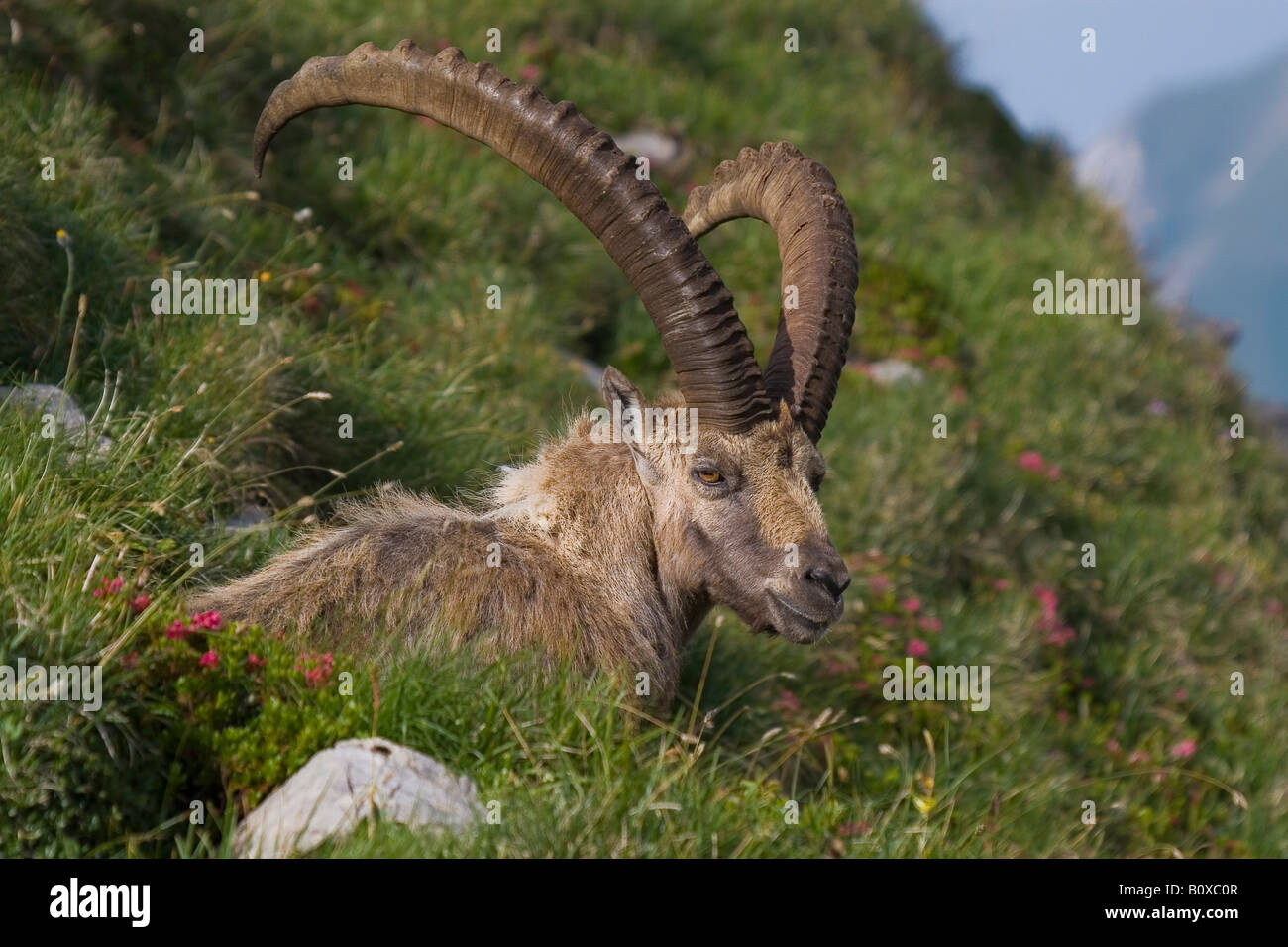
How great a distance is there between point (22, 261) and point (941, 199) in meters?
12.0

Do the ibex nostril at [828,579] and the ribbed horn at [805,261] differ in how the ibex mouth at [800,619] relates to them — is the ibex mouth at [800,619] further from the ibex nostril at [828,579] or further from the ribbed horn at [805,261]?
the ribbed horn at [805,261]

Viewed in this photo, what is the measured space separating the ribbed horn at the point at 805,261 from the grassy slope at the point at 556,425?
4.91ft

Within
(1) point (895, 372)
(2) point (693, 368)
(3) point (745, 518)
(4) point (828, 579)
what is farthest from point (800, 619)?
(1) point (895, 372)

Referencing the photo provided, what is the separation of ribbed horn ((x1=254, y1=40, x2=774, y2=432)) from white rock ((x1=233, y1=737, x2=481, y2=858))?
86.8 inches

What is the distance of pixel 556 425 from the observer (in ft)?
29.8

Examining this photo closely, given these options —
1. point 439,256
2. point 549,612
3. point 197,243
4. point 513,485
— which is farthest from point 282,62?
point 549,612

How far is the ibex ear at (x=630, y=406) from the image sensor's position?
627 cm

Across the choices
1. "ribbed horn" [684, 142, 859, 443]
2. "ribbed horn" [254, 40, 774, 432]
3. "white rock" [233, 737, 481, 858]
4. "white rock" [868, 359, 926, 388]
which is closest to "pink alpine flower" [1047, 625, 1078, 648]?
"white rock" [868, 359, 926, 388]

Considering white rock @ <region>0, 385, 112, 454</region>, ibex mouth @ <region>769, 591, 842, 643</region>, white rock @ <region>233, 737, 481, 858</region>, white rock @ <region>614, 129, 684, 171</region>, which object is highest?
white rock @ <region>614, 129, 684, 171</region>

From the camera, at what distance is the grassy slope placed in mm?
4863

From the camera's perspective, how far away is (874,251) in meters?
14.8

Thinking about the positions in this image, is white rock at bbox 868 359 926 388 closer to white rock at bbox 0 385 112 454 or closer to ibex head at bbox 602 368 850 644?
ibex head at bbox 602 368 850 644

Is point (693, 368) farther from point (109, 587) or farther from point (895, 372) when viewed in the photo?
point (895, 372)

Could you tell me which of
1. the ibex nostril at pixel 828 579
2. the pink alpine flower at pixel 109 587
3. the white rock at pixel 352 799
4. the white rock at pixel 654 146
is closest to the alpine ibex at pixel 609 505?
the ibex nostril at pixel 828 579
